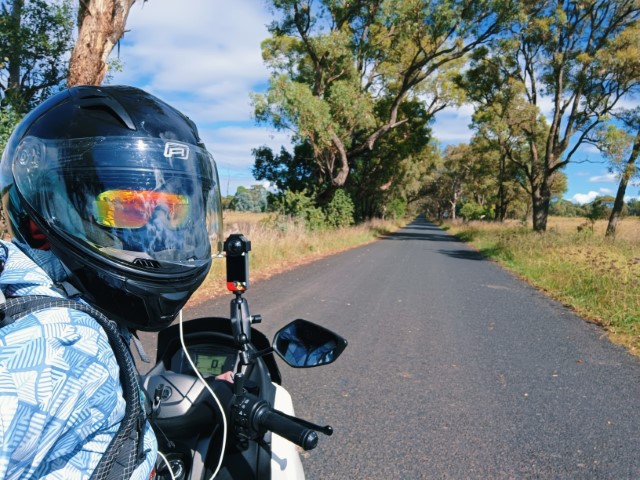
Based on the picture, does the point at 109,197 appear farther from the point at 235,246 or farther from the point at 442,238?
the point at 442,238

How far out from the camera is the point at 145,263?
1.28m

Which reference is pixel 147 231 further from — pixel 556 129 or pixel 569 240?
pixel 556 129

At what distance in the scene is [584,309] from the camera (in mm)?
7566

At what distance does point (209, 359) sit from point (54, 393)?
1073 mm

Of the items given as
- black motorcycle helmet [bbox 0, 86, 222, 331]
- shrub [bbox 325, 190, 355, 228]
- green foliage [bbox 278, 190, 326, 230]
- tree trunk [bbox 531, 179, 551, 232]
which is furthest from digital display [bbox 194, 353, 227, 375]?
shrub [bbox 325, 190, 355, 228]

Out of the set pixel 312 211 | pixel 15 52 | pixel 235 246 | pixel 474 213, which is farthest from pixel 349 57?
pixel 474 213

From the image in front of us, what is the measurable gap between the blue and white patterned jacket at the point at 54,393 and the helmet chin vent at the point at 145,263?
346 mm

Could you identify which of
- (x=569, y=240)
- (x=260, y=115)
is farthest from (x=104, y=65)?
(x=569, y=240)

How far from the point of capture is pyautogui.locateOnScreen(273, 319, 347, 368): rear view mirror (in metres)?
1.46

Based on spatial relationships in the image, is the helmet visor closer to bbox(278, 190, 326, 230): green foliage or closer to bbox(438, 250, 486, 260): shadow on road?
bbox(438, 250, 486, 260): shadow on road

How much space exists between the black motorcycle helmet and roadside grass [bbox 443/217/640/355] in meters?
5.88

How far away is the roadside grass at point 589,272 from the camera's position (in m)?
6.58

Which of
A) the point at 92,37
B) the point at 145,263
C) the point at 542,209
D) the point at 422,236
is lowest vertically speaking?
the point at 422,236

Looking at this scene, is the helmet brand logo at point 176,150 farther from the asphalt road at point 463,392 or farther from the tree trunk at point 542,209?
the tree trunk at point 542,209
